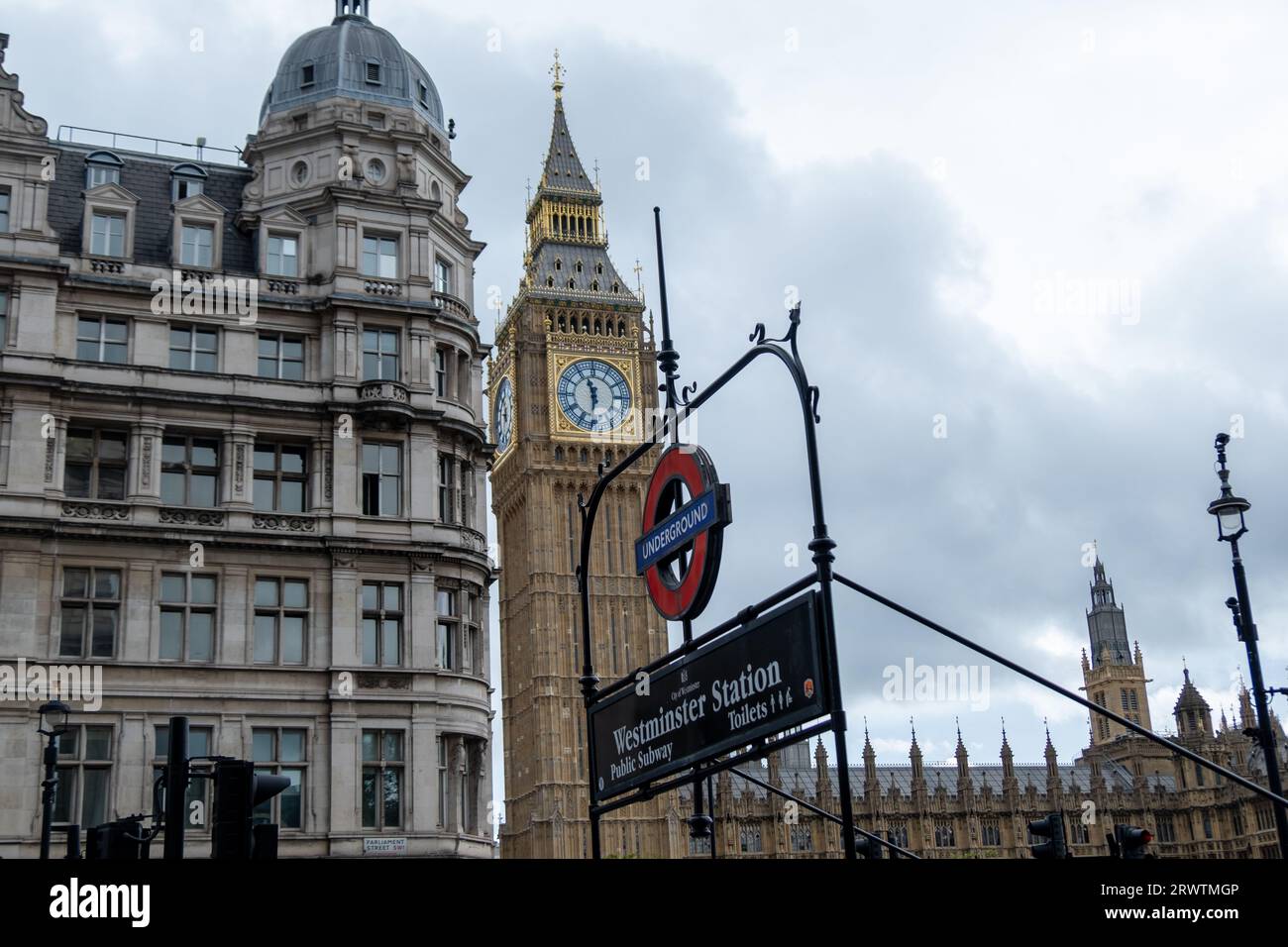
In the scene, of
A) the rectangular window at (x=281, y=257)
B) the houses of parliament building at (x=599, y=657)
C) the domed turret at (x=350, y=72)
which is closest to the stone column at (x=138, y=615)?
the rectangular window at (x=281, y=257)

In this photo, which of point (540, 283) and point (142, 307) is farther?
point (540, 283)

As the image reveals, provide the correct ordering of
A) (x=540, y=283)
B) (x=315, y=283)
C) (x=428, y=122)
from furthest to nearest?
(x=540, y=283) < (x=428, y=122) < (x=315, y=283)

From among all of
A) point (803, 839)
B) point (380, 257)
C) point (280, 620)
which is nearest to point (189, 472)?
point (280, 620)

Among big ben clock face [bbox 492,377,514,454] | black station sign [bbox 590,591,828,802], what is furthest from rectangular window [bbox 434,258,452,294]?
big ben clock face [bbox 492,377,514,454]

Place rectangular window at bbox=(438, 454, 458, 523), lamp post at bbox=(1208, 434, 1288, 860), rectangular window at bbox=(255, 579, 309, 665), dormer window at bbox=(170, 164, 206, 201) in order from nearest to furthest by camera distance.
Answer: lamp post at bbox=(1208, 434, 1288, 860), rectangular window at bbox=(255, 579, 309, 665), rectangular window at bbox=(438, 454, 458, 523), dormer window at bbox=(170, 164, 206, 201)

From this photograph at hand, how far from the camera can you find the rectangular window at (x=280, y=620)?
117 feet

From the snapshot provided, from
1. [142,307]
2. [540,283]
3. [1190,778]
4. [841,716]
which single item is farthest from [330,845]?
[1190,778]

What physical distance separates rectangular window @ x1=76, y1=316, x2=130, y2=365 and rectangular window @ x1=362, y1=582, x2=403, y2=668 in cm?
848

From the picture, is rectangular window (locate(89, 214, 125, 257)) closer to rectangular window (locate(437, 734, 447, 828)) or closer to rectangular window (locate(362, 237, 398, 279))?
rectangular window (locate(362, 237, 398, 279))

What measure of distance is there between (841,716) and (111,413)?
1182 inches

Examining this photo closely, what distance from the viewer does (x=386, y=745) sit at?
3569 centimetres

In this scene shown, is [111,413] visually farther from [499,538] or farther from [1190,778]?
[1190,778]

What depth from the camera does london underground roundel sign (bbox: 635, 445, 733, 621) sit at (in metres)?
11.9

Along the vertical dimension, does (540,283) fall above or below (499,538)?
above
